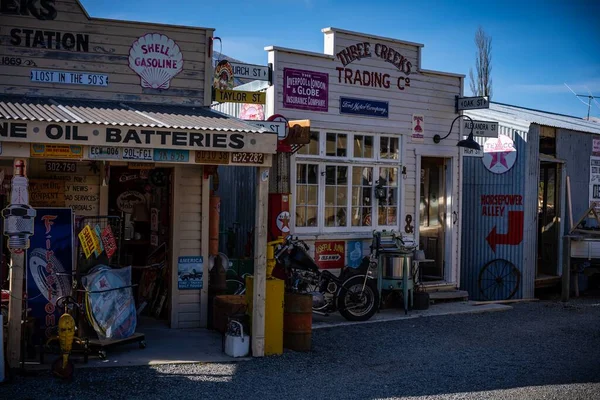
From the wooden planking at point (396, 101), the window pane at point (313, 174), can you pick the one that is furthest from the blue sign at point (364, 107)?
the window pane at point (313, 174)

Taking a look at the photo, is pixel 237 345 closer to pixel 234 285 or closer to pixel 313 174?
pixel 234 285

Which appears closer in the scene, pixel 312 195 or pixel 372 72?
pixel 312 195

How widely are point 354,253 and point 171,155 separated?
5.61m

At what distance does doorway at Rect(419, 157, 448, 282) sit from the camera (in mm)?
15188

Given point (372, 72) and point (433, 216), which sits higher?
point (372, 72)

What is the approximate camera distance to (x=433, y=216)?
15.6m

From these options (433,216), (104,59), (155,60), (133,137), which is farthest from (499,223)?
(133,137)

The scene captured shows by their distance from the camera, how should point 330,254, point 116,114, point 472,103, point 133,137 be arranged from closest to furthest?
point 133,137
point 116,114
point 330,254
point 472,103

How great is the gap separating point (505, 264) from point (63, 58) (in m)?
10.2

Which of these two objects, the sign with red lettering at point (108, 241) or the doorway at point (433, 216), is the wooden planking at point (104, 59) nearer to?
the sign with red lettering at point (108, 241)

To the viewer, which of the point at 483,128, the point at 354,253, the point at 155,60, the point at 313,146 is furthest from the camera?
the point at 483,128

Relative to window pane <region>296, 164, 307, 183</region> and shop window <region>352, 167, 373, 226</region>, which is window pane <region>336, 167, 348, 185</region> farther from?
window pane <region>296, 164, 307, 183</region>

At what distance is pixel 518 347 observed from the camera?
10.7 meters

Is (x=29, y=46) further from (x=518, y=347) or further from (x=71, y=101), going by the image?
(x=518, y=347)
